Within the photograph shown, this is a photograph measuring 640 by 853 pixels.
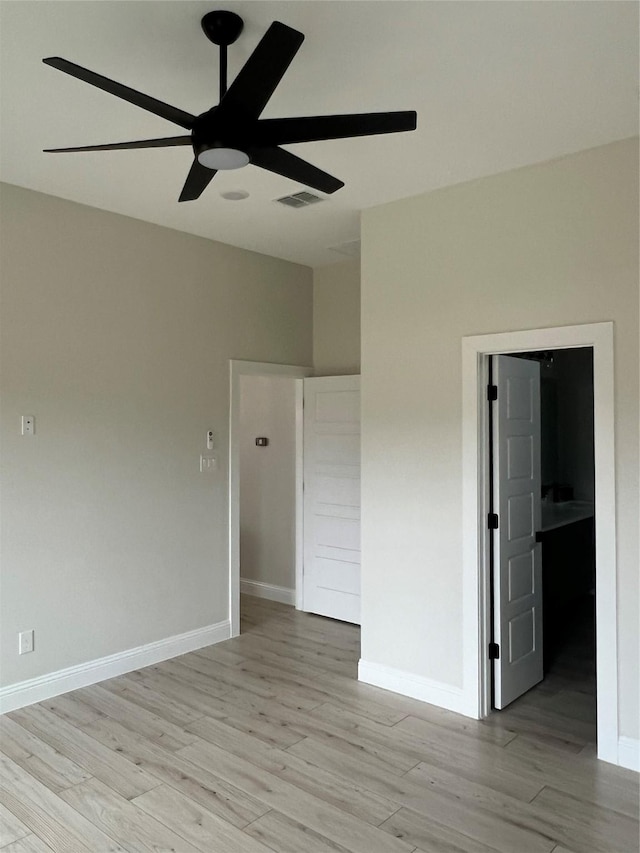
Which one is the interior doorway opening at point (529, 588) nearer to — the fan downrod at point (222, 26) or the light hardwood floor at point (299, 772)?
the light hardwood floor at point (299, 772)

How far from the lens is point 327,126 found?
1.92 m

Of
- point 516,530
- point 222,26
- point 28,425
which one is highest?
point 222,26

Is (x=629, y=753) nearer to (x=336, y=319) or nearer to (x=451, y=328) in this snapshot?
(x=451, y=328)

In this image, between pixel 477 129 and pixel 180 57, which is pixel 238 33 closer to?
pixel 180 57

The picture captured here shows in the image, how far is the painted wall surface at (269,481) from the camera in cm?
577

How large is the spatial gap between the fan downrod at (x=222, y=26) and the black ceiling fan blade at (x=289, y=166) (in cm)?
48

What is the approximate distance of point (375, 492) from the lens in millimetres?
3973

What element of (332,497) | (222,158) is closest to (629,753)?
(332,497)

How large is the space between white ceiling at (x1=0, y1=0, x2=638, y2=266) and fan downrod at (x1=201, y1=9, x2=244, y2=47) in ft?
0.09

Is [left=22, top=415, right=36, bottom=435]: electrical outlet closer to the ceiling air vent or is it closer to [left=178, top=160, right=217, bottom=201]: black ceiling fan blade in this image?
[left=178, top=160, right=217, bottom=201]: black ceiling fan blade

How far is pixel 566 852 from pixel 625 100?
10.0 feet

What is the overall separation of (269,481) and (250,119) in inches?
171

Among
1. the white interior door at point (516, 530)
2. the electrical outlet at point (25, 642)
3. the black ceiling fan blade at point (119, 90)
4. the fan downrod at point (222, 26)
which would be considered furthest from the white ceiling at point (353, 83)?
the electrical outlet at point (25, 642)

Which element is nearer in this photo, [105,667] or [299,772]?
[299,772]
